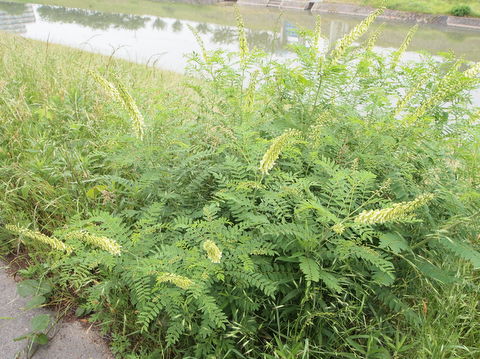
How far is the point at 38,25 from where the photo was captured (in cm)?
1532

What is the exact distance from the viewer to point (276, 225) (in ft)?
5.94

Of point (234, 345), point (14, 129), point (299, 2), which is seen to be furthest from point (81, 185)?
point (299, 2)

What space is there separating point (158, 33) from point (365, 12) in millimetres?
18606

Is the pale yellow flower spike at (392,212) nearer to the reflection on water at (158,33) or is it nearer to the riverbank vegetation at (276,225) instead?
the riverbank vegetation at (276,225)

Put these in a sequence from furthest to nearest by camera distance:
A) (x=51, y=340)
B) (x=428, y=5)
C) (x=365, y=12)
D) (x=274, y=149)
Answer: (x=428, y=5)
(x=365, y=12)
(x=51, y=340)
(x=274, y=149)

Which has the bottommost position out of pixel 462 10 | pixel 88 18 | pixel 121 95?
pixel 121 95

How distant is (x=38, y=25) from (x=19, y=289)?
17.1m

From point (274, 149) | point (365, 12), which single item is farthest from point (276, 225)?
point (365, 12)

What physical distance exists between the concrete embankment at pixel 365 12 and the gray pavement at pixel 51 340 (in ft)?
86.2

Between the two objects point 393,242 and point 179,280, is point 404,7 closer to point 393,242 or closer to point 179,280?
point 393,242

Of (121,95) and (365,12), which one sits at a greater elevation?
(365,12)

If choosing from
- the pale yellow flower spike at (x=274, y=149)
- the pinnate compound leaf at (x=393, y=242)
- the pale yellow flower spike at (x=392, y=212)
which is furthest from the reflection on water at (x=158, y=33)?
the pale yellow flower spike at (x=392, y=212)

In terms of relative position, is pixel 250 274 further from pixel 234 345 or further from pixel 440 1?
pixel 440 1

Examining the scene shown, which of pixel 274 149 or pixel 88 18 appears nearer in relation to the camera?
pixel 274 149
